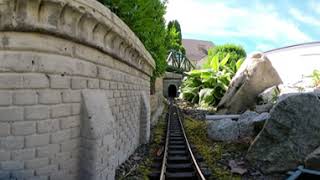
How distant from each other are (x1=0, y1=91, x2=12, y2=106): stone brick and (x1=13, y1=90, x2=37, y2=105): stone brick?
5cm

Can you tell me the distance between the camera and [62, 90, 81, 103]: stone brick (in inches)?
188

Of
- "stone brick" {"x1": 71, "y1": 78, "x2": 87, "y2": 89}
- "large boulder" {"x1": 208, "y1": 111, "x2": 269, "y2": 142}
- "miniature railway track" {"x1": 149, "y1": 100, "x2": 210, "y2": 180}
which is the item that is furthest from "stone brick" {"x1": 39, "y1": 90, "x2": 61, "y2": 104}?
"large boulder" {"x1": 208, "y1": 111, "x2": 269, "y2": 142}

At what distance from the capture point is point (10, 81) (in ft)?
13.4

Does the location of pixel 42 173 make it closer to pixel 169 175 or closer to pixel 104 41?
pixel 104 41

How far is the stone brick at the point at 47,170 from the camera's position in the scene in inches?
172

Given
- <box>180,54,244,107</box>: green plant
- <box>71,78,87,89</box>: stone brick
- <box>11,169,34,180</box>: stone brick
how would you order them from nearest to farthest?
1. <box>11,169,34,180</box>: stone brick
2. <box>71,78,87,89</box>: stone brick
3. <box>180,54,244,107</box>: green plant

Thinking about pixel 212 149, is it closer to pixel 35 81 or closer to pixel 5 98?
pixel 35 81

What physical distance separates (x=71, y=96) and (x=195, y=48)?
3316 inches

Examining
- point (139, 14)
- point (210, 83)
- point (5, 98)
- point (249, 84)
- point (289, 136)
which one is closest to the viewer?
point (5, 98)

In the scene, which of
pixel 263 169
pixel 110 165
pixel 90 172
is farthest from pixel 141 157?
pixel 90 172

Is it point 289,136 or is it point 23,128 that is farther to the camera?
point 289,136

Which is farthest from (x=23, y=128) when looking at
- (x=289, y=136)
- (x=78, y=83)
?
(x=289, y=136)

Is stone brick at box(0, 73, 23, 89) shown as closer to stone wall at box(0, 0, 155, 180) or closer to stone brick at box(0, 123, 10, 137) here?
stone wall at box(0, 0, 155, 180)

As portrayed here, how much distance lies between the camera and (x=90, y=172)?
5062mm
